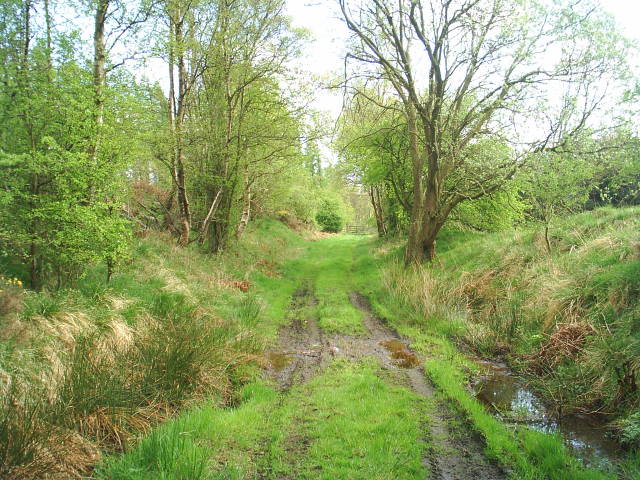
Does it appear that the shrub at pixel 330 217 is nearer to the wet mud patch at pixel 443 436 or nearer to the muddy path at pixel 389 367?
the muddy path at pixel 389 367

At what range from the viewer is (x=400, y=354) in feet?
25.3

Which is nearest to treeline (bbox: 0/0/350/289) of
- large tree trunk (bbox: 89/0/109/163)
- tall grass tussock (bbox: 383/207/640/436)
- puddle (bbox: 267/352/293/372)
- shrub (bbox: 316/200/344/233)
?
large tree trunk (bbox: 89/0/109/163)

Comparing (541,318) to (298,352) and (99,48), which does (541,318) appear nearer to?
(298,352)

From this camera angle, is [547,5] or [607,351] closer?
[607,351]

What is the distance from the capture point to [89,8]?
26.5 feet

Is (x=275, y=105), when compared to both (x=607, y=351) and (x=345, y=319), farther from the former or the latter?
(x=607, y=351)

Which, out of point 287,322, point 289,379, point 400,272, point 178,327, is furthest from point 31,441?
point 400,272

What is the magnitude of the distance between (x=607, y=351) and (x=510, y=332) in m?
2.46

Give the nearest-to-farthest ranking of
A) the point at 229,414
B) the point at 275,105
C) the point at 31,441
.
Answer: the point at 31,441 < the point at 229,414 < the point at 275,105

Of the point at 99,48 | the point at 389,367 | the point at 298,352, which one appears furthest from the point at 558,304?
the point at 99,48

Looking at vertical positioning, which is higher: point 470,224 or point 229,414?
point 470,224

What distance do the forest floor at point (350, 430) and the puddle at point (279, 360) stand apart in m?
0.02

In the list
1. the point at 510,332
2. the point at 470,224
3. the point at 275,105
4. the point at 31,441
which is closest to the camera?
the point at 31,441

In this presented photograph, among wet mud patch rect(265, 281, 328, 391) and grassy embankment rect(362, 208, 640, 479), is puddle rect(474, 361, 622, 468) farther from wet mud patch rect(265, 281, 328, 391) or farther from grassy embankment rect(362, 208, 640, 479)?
wet mud patch rect(265, 281, 328, 391)
